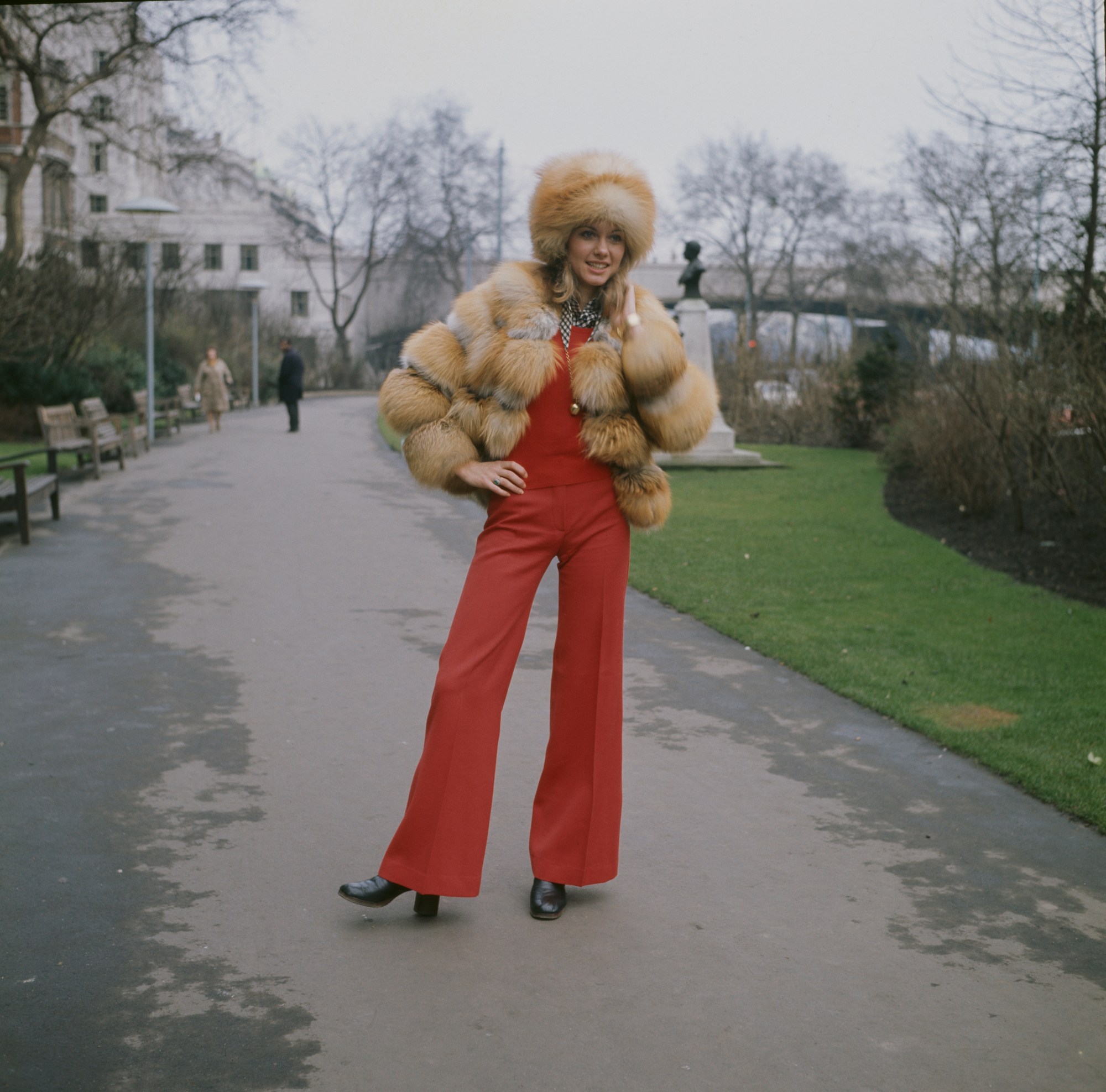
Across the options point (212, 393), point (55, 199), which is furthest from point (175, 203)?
point (212, 393)

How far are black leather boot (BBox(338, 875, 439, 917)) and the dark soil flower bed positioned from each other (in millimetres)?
6959

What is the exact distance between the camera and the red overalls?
144 inches

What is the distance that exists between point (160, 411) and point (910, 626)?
2134 cm

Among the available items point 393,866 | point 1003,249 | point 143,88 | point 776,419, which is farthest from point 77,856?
point 143,88

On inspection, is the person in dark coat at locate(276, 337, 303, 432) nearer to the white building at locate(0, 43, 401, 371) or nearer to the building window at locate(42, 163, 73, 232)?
the white building at locate(0, 43, 401, 371)

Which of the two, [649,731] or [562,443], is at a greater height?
[562,443]

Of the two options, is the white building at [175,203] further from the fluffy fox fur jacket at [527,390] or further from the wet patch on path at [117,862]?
the fluffy fox fur jacket at [527,390]

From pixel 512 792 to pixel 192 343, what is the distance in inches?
1323

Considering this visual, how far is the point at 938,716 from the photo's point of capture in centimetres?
629

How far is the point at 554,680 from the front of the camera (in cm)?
390

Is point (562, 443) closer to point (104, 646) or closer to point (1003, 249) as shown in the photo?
point (104, 646)

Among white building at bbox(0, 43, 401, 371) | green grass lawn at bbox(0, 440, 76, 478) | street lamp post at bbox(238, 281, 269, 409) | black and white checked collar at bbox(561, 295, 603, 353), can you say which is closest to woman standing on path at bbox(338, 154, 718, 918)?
black and white checked collar at bbox(561, 295, 603, 353)

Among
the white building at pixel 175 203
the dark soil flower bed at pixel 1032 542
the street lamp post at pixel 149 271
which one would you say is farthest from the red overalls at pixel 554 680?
the white building at pixel 175 203

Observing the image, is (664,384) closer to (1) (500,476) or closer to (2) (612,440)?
(2) (612,440)
